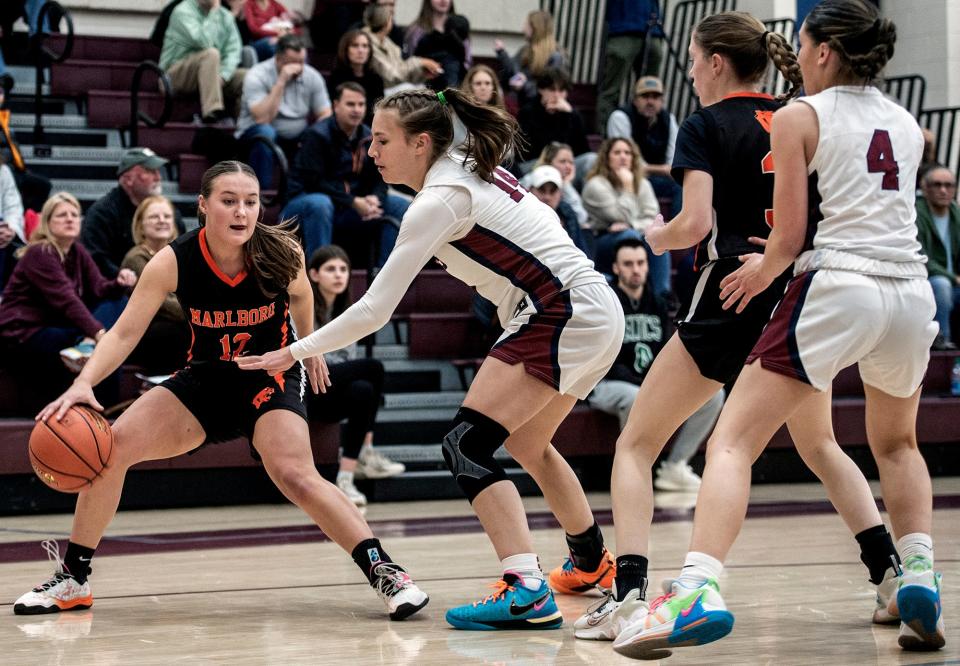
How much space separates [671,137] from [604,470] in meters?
3.65

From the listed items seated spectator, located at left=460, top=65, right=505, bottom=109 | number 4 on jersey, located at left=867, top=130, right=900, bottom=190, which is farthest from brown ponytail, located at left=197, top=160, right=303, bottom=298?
seated spectator, located at left=460, top=65, right=505, bottom=109

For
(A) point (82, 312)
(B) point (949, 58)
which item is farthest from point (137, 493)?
(B) point (949, 58)

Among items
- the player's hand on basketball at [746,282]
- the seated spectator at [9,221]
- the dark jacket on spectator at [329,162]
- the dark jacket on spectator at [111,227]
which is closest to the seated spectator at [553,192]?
the dark jacket on spectator at [329,162]

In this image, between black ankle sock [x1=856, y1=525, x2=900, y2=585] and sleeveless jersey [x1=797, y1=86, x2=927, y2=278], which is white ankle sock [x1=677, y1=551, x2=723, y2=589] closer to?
sleeveless jersey [x1=797, y1=86, x2=927, y2=278]

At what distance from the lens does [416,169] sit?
3.92 metres

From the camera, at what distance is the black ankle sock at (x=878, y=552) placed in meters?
3.82

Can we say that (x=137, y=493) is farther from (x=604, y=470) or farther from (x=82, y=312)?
(x=604, y=470)

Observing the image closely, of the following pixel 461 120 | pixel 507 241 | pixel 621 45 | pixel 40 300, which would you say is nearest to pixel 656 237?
pixel 507 241

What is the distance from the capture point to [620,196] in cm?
902

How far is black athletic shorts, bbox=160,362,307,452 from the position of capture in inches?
164

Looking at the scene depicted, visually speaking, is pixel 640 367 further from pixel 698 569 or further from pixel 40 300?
pixel 698 569

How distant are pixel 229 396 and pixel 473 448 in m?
0.87

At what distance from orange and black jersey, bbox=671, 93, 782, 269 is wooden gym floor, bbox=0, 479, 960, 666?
1.08 meters

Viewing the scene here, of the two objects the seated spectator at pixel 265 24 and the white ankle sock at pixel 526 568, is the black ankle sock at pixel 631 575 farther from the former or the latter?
the seated spectator at pixel 265 24
